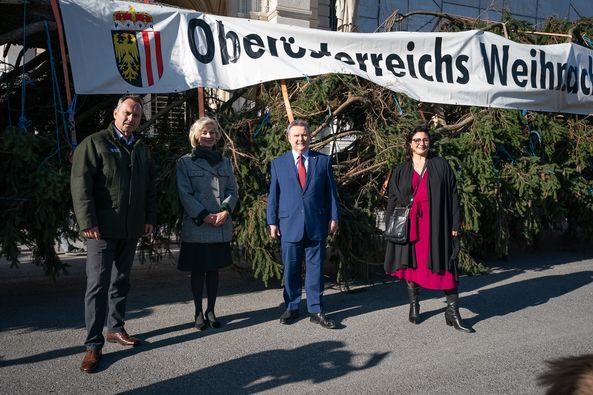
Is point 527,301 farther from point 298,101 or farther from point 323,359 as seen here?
point 298,101

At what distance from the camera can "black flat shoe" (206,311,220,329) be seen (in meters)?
4.91

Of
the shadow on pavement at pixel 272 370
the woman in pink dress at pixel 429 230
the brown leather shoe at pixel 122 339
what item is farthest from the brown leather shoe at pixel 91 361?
the woman in pink dress at pixel 429 230

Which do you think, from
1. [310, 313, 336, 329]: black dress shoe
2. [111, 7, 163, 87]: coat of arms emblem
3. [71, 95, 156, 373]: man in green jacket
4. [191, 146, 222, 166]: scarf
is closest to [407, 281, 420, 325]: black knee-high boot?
[310, 313, 336, 329]: black dress shoe

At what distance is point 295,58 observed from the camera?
613 centimetres

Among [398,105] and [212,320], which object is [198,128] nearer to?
[212,320]

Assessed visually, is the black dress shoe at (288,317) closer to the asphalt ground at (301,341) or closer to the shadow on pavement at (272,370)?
the asphalt ground at (301,341)

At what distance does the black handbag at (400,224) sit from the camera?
16.4 feet

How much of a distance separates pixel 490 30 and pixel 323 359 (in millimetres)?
5594

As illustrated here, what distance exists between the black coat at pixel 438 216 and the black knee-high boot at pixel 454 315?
0.72ft

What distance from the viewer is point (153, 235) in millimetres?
5738

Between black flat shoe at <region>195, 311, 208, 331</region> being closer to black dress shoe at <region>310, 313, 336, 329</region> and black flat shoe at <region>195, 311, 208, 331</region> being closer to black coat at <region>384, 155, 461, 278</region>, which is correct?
black dress shoe at <region>310, 313, 336, 329</region>

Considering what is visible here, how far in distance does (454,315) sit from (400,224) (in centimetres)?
95

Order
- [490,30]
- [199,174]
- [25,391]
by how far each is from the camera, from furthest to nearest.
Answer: [490,30]
[199,174]
[25,391]

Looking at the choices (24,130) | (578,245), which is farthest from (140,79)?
(578,245)
